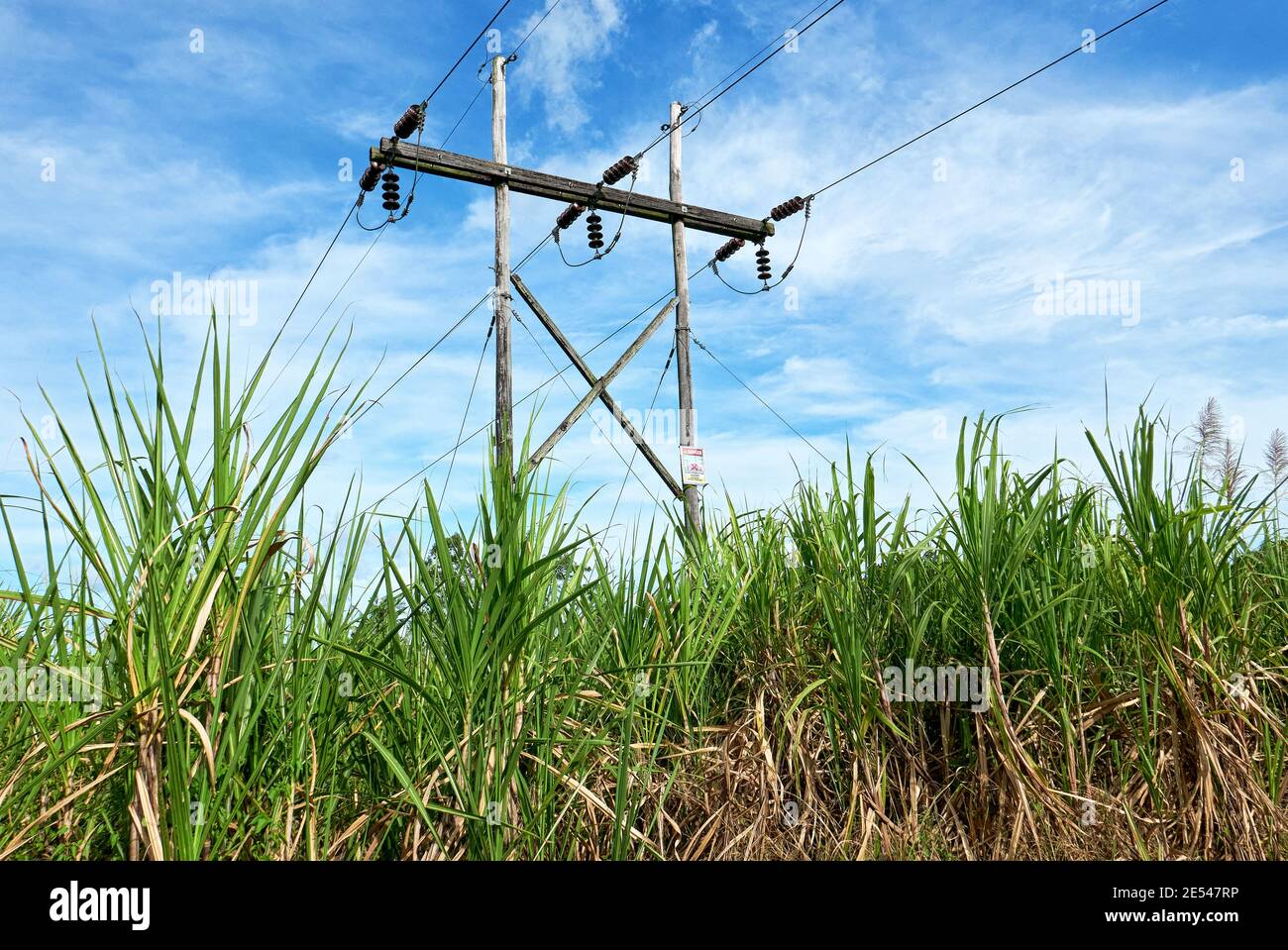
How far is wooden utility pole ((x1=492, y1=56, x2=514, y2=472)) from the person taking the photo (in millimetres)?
9969

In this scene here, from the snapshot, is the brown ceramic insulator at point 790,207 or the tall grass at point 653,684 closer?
the tall grass at point 653,684

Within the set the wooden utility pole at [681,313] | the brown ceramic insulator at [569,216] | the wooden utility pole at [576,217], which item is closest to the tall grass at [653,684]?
the wooden utility pole at [576,217]

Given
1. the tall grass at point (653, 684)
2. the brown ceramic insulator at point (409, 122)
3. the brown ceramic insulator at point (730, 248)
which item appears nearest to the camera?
the tall grass at point (653, 684)

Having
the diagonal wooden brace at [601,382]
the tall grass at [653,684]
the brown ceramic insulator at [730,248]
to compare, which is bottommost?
the tall grass at [653,684]

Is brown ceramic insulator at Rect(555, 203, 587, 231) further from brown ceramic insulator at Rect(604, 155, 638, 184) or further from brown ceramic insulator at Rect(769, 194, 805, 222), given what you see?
brown ceramic insulator at Rect(769, 194, 805, 222)

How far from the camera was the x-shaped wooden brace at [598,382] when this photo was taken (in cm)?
1054

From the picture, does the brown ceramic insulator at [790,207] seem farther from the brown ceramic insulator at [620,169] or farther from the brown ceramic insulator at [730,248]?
the brown ceramic insulator at [620,169]

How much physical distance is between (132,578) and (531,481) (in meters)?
0.89

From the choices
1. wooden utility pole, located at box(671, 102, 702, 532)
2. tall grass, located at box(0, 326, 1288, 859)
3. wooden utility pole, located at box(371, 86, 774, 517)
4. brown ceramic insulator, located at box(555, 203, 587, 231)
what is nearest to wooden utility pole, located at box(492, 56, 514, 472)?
wooden utility pole, located at box(371, 86, 774, 517)

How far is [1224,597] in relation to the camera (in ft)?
9.30

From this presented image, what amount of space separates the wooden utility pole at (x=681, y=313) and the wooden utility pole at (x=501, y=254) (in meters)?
2.61

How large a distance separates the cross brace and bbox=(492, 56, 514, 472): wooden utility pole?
217mm
